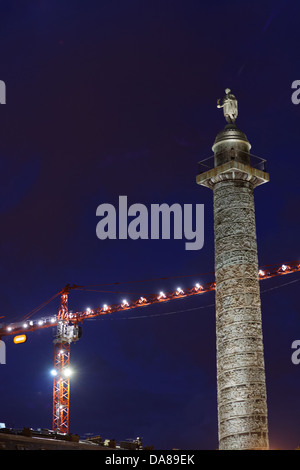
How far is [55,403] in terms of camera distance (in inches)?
2215

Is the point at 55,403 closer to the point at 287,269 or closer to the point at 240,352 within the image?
the point at 287,269

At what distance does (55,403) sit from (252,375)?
33.4 m

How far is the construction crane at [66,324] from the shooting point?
55656mm

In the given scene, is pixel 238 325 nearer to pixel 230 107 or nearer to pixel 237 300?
pixel 237 300

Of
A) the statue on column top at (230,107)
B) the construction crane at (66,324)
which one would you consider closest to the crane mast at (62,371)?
the construction crane at (66,324)

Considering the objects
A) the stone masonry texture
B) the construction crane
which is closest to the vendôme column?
the stone masonry texture

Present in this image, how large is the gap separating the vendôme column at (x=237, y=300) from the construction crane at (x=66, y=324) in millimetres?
27595

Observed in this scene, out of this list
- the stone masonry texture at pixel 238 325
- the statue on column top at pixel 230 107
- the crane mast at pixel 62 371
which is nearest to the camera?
the stone masonry texture at pixel 238 325

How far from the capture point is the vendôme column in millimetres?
25422

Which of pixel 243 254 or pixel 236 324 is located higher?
pixel 243 254

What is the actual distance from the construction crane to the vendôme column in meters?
27.6

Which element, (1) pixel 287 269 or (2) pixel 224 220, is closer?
(2) pixel 224 220

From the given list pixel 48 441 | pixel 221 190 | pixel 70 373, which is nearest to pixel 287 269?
pixel 70 373

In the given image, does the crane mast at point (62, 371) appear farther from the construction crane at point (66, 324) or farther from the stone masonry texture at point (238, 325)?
the stone masonry texture at point (238, 325)
